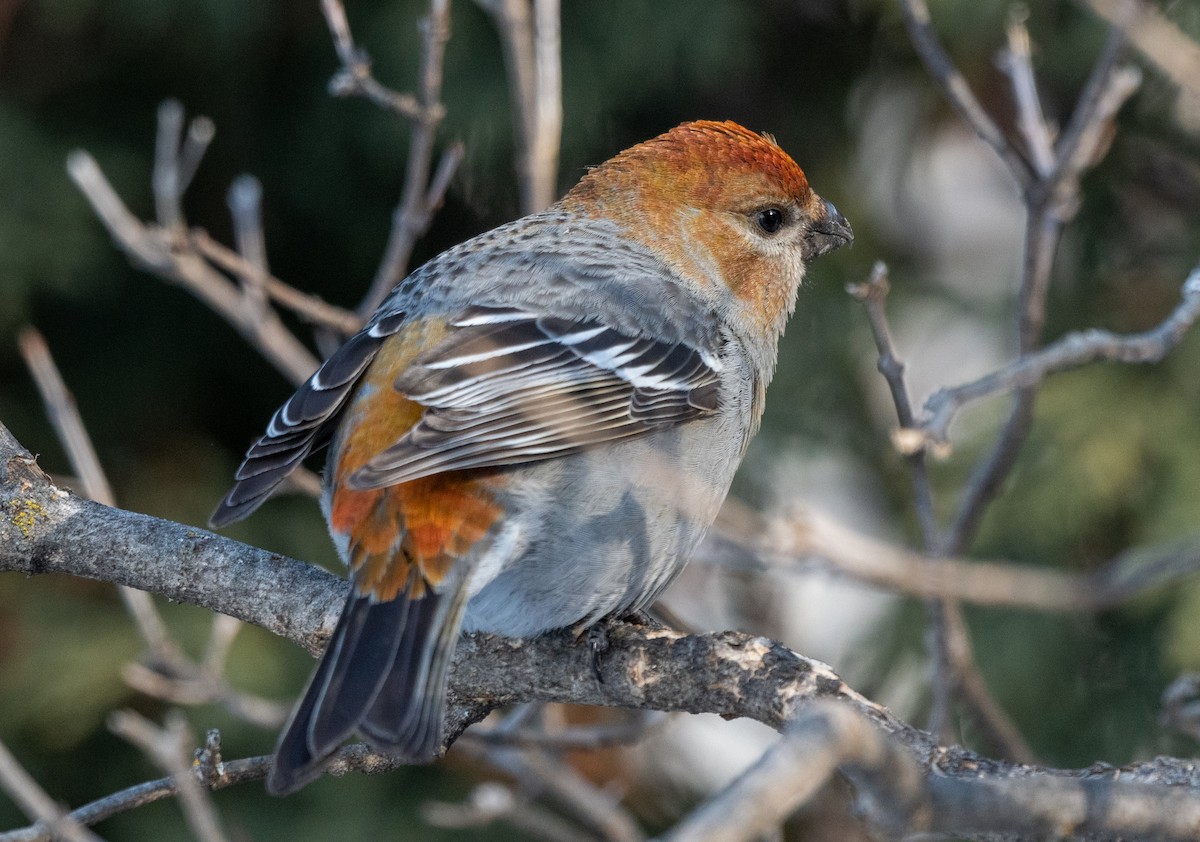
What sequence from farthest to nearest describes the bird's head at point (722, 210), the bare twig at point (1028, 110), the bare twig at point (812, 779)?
the bird's head at point (722, 210), the bare twig at point (1028, 110), the bare twig at point (812, 779)

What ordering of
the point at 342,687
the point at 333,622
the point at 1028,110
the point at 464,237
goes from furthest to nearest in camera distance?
the point at 464,237
the point at 1028,110
the point at 333,622
the point at 342,687

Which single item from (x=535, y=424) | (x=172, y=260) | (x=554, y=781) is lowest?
(x=554, y=781)

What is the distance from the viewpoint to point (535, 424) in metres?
2.92

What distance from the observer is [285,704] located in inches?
184

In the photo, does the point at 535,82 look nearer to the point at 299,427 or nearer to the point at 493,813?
the point at 299,427

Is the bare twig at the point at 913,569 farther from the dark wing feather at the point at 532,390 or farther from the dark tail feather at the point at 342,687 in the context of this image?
the dark tail feather at the point at 342,687

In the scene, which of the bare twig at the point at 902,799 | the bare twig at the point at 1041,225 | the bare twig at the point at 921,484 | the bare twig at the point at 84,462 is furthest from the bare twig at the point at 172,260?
the bare twig at the point at 902,799

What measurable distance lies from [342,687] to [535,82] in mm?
2177

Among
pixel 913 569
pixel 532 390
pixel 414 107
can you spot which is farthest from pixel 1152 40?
pixel 414 107

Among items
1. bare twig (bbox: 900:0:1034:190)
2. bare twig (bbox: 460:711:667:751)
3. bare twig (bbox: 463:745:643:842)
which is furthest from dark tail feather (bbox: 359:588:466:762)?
bare twig (bbox: 900:0:1034:190)

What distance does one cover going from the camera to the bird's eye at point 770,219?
3.85m

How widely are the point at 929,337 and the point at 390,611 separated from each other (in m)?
3.97

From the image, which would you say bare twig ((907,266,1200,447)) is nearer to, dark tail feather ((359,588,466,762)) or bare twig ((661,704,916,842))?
bare twig ((661,704,916,842))

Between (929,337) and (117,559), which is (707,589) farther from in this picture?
(117,559)
